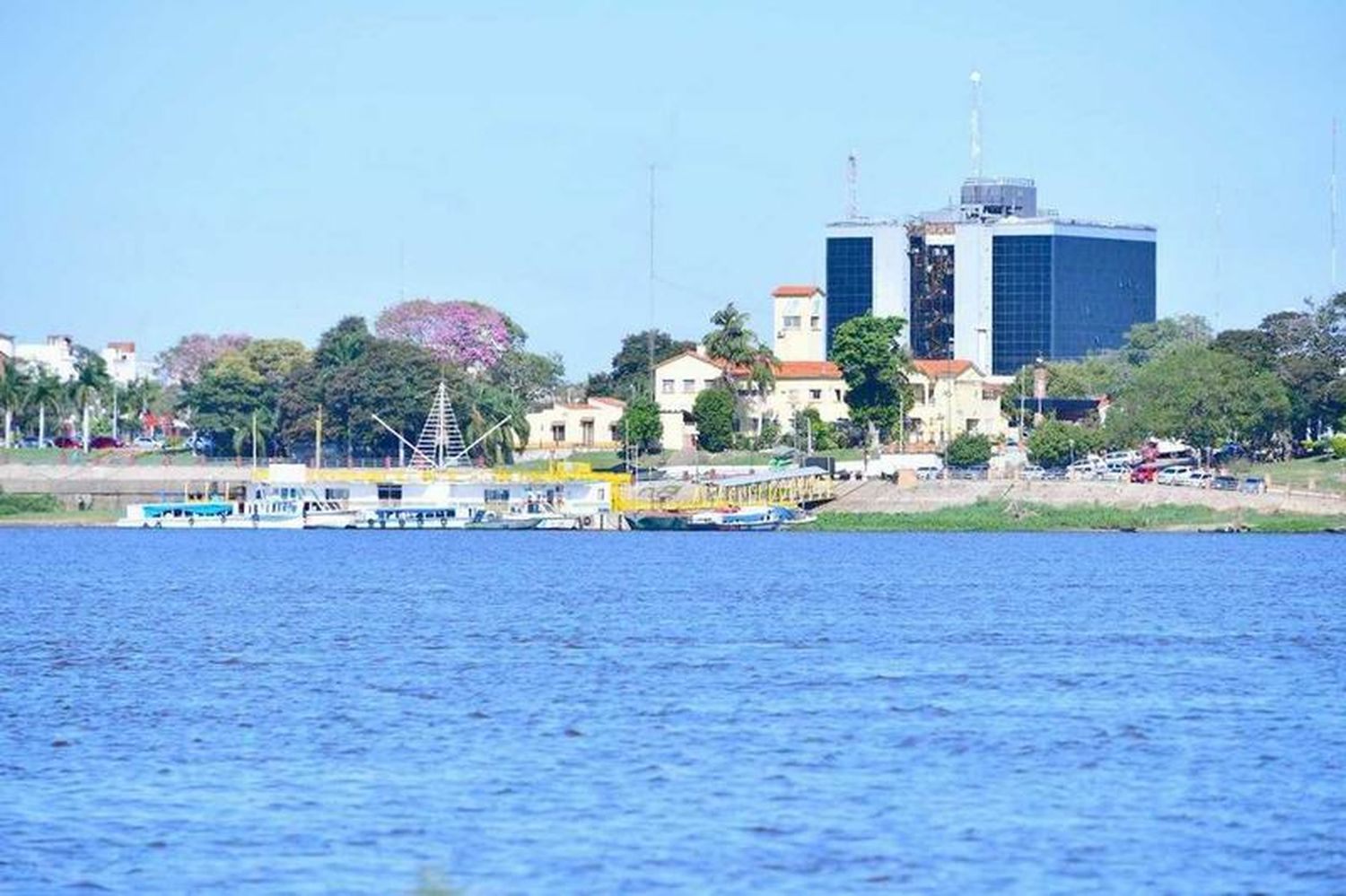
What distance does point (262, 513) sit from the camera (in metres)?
139

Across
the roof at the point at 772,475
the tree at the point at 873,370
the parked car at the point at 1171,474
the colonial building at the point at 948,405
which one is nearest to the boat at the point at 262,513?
the roof at the point at 772,475

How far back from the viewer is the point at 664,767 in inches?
1305

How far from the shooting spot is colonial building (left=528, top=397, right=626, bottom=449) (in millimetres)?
172875

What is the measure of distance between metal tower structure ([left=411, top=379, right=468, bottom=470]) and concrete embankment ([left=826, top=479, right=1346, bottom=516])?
Answer: 21726mm

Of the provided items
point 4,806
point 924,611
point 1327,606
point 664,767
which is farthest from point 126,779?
point 1327,606

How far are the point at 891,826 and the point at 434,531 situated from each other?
107 metres

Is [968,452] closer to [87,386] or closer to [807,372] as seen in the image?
[807,372]

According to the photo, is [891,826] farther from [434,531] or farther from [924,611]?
[434,531]

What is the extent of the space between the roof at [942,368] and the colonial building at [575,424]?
784 inches

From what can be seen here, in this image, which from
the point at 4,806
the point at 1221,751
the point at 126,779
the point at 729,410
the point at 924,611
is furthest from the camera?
the point at 729,410

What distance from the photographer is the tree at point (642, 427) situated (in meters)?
156

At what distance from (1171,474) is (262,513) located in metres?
47.7

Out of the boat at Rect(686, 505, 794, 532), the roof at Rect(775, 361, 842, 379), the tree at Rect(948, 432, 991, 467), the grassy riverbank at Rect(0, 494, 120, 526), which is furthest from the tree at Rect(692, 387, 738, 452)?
the grassy riverbank at Rect(0, 494, 120, 526)

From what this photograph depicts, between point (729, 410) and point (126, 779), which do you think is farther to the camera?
point (729, 410)
